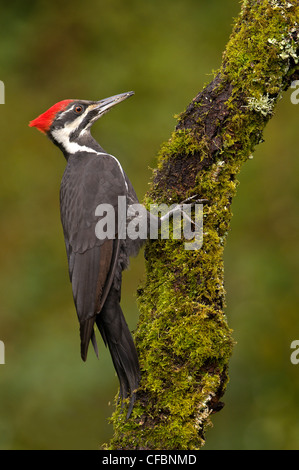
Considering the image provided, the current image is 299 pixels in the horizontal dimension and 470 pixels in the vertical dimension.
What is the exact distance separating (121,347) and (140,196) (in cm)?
240

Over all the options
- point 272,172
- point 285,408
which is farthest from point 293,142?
point 285,408

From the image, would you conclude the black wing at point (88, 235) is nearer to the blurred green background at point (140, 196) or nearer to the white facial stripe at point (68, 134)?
the white facial stripe at point (68, 134)

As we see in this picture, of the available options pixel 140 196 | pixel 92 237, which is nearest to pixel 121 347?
pixel 92 237

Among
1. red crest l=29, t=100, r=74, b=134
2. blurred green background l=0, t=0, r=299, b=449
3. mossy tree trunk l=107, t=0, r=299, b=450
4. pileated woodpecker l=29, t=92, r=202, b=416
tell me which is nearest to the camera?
mossy tree trunk l=107, t=0, r=299, b=450

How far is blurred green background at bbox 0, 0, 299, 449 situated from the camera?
14.9 feet

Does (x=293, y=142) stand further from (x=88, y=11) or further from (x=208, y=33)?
(x=88, y=11)

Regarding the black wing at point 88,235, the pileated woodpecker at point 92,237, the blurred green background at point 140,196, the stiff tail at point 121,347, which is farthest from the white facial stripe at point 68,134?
the blurred green background at point 140,196

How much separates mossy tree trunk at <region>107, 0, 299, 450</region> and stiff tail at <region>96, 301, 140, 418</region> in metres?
0.04

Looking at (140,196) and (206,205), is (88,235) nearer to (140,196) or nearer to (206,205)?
(206,205)

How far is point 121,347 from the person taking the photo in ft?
9.11

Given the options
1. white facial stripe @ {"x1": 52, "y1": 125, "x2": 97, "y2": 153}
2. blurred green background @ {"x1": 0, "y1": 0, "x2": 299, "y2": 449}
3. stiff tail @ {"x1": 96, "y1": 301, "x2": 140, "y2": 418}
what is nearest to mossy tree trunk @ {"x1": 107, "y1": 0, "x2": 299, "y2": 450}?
stiff tail @ {"x1": 96, "y1": 301, "x2": 140, "y2": 418}

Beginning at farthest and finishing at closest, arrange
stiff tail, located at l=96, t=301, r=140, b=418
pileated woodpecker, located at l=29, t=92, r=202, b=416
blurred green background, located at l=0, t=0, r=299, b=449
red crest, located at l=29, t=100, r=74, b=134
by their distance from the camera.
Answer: blurred green background, located at l=0, t=0, r=299, b=449 < red crest, located at l=29, t=100, r=74, b=134 < pileated woodpecker, located at l=29, t=92, r=202, b=416 < stiff tail, located at l=96, t=301, r=140, b=418

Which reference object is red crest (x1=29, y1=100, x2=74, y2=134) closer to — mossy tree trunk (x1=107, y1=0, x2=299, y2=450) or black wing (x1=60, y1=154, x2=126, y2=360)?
black wing (x1=60, y1=154, x2=126, y2=360)

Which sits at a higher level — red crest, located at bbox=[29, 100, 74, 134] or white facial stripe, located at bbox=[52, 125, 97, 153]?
red crest, located at bbox=[29, 100, 74, 134]
